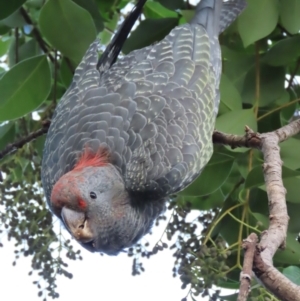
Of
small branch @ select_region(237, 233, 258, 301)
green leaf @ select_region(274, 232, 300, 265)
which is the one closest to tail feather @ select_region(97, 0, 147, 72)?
green leaf @ select_region(274, 232, 300, 265)

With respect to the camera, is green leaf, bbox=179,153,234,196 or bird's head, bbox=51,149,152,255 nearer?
bird's head, bbox=51,149,152,255

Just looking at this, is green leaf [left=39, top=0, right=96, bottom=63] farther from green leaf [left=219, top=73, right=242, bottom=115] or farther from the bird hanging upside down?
green leaf [left=219, top=73, right=242, bottom=115]

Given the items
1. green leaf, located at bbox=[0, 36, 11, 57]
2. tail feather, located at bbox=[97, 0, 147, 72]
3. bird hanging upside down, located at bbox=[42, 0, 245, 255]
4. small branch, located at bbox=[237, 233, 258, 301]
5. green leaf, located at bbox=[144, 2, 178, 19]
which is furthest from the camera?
green leaf, located at bbox=[0, 36, 11, 57]

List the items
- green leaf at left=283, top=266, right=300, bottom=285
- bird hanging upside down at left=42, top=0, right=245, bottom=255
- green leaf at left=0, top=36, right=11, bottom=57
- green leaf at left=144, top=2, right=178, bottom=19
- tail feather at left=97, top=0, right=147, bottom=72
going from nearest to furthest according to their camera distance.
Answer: green leaf at left=283, top=266, right=300, bottom=285 < bird hanging upside down at left=42, top=0, right=245, bottom=255 < tail feather at left=97, top=0, right=147, bottom=72 < green leaf at left=144, top=2, right=178, bottom=19 < green leaf at left=0, top=36, right=11, bottom=57

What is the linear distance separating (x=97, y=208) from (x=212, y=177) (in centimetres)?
18

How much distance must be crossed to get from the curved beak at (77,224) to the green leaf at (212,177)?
0.17m

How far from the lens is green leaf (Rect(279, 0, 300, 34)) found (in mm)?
758

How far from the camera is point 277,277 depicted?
0.43 m

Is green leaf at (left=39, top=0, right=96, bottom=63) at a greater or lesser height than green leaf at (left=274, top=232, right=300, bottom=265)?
greater

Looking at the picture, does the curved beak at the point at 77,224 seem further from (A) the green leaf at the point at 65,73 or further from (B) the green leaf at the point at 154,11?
(B) the green leaf at the point at 154,11

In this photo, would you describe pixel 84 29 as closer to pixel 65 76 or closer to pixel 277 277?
pixel 65 76

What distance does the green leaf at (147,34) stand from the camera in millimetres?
870

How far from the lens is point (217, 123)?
802 millimetres

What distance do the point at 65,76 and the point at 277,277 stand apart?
0.57 metres
